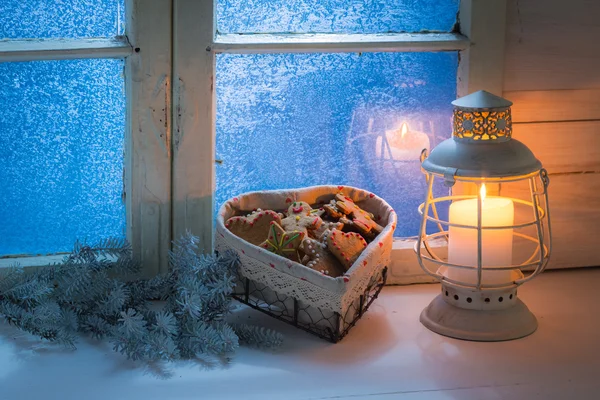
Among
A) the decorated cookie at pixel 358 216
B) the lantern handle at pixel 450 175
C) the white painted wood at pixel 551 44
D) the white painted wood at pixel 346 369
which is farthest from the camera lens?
the white painted wood at pixel 551 44

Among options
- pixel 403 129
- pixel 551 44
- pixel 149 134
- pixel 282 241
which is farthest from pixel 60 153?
pixel 551 44

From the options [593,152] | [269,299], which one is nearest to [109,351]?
[269,299]

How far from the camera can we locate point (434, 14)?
1.43 m

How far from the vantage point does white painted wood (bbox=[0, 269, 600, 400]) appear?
111cm

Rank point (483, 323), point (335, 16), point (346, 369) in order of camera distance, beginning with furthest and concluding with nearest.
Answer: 1. point (335, 16)
2. point (483, 323)
3. point (346, 369)

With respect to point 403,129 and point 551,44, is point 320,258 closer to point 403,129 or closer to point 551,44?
point 403,129

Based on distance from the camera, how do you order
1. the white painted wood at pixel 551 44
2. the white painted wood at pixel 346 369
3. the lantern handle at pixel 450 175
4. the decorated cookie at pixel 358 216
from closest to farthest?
the white painted wood at pixel 346 369 → the lantern handle at pixel 450 175 → the decorated cookie at pixel 358 216 → the white painted wood at pixel 551 44

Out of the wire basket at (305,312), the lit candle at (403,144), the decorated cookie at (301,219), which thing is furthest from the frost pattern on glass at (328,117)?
the wire basket at (305,312)

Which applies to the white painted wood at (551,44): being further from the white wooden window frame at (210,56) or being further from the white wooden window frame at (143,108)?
the white wooden window frame at (143,108)

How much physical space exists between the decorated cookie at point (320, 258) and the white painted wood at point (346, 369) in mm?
111

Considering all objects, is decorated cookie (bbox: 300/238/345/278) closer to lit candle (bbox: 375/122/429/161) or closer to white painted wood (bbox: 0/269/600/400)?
white painted wood (bbox: 0/269/600/400)

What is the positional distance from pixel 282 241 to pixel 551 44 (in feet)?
1.92

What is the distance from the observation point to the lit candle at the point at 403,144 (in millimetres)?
1456

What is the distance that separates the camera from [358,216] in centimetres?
134
